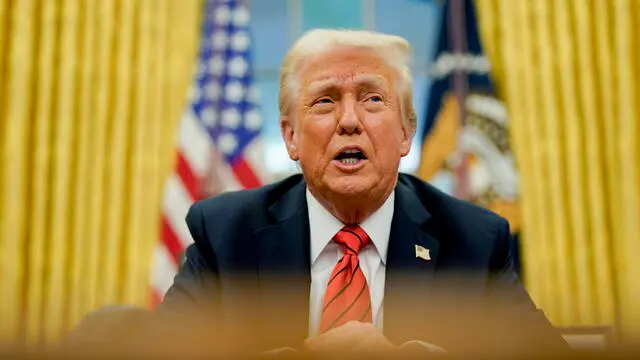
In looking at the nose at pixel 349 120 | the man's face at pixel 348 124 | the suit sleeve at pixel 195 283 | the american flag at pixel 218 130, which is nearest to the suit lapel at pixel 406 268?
the man's face at pixel 348 124

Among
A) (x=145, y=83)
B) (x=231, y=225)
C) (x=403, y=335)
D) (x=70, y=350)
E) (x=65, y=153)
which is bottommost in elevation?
(x=403, y=335)

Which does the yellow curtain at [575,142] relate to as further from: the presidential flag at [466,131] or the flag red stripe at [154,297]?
the flag red stripe at [154,297]

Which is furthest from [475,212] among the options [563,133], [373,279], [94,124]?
[94,124]

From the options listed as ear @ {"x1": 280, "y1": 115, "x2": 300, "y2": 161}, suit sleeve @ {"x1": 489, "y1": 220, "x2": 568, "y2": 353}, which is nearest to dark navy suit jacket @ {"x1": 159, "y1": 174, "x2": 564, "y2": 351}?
suit sleeve @ {"x1": 489, "y1": 220, "x2": 568, "y2": 353}

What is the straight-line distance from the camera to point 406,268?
138 cm

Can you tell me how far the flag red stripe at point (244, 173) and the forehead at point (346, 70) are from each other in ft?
7.48

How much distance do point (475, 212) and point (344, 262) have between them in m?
0.32

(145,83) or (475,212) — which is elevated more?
(145,83)

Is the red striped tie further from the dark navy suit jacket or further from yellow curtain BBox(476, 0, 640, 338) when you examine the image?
yellow curtain BBox(476, 0, 640, 338)

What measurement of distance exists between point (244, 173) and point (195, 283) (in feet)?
7.54

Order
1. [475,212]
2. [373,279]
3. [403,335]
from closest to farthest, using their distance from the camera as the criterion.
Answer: [403,335], [373,279], [475,212]

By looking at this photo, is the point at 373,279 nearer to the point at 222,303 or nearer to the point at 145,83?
the point at 222,303

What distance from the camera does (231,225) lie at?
1.42 metres

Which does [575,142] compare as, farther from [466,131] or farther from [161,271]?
[161,271]
